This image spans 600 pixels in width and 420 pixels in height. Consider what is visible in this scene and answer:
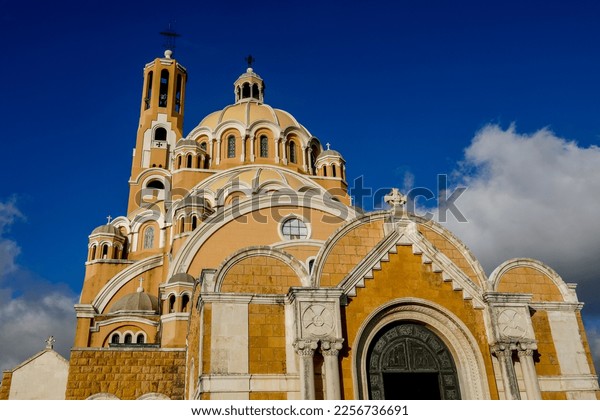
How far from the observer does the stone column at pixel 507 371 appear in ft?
37.6

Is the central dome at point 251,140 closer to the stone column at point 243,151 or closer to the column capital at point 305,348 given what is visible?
the stone column at point 243,151

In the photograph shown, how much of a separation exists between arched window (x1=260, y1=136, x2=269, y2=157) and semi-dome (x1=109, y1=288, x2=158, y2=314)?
34.5 feet

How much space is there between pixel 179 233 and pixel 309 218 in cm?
533

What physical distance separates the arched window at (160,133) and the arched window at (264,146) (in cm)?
839

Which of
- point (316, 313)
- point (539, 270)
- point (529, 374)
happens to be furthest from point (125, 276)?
point (529, 374)

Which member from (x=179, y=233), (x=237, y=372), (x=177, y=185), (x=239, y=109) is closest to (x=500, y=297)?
(x=237, y=372)

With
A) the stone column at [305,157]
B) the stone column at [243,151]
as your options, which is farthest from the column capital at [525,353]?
the stone column at [305,157]

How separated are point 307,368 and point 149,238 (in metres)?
21.3

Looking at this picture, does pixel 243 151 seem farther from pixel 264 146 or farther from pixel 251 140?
pixel 264 146

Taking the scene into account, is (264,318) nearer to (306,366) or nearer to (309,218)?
(306,366)

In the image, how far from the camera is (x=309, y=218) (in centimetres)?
Answer: 2316

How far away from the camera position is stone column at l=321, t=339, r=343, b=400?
10719 mm

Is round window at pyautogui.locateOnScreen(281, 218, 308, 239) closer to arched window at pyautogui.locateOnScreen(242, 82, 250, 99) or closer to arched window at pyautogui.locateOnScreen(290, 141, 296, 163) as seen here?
arched window at pyautogui.locateOnScreen(290, 141, 296, 163)

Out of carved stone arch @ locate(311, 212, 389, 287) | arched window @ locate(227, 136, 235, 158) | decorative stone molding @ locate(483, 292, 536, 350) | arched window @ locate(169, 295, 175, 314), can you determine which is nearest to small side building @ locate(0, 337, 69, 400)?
arched window @ locate(169, 295, 175, 314)
